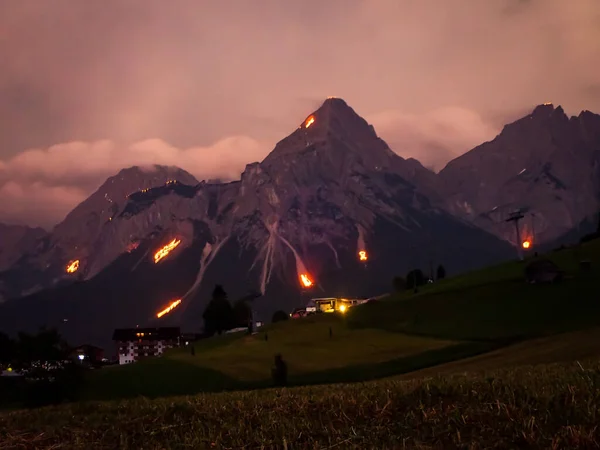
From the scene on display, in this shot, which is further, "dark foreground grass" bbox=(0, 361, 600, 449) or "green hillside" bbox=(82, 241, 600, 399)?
"green hillside" bbox=(82, 241, 600, 399)

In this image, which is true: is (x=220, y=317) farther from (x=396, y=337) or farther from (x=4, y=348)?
(x=396, y=337)

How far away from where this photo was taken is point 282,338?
360ft

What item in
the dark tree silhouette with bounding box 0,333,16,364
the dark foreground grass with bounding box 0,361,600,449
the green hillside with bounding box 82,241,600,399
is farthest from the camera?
the dark tree silhouette with bounding box 0,333,16,364

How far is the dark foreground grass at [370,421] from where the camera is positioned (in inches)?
341

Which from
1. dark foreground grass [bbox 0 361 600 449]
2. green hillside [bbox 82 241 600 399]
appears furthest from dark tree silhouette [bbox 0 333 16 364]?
dark foreground grass [bbox 0 361 600 449]

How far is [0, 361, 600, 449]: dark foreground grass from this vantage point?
8.66m

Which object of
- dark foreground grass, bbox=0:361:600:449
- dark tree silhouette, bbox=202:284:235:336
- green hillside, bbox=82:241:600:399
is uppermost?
dark tree silhouette, bbox=202:284:235:336

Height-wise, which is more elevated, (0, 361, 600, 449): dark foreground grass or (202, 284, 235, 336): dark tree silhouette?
(202, 284, 235, 336): dark tree silhouette

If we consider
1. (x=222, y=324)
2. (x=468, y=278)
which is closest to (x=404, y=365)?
(x=468, y=278)

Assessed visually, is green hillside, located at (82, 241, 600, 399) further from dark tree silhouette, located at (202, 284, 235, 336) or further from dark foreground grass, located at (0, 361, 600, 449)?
dark tree silhouette, located at (202, 284, 235, 336)

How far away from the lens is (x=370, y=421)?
32.8 feet

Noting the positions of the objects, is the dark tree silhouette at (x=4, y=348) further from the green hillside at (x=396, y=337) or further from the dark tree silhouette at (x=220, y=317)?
the dark tree silhouette at (x=220, y=317)

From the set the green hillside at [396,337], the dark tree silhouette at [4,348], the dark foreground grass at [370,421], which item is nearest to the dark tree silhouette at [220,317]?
the green hillside at [396,337]

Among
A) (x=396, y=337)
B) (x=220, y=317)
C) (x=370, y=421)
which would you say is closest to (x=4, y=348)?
(x=396, y=337)
